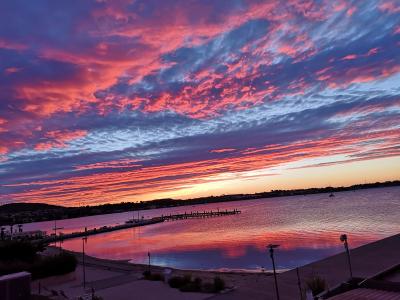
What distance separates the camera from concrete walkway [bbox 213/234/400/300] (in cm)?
1906

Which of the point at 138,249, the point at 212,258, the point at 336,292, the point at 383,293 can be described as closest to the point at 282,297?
the point at 336,292

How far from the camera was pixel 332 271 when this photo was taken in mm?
23469

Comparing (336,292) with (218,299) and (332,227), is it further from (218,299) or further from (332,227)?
(332,227)

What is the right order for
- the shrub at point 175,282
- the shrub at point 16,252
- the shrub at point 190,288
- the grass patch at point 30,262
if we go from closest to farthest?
1. the shrub at point 190,288
2. the shrub at point 175,282
3. the grass patch at point 30,262
4. the shrub at point 16,252

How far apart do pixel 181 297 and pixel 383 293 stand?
47.1 feet

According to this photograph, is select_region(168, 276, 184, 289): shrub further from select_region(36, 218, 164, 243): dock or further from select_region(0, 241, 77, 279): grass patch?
select_region(36, 218, 164, 243): dock

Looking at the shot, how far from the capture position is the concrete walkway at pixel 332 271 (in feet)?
62.5

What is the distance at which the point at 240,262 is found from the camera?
4362 centimetres

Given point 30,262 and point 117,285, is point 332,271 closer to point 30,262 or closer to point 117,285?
point 117,285

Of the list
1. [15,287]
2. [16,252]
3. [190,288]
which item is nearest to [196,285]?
[190,288]

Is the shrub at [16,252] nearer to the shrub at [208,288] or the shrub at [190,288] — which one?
the shrub at [190,288]

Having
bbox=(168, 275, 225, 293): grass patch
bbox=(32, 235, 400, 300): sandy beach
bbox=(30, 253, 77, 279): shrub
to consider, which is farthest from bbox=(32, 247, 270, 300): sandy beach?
bbox=(30, 253, 77, 279): shrub

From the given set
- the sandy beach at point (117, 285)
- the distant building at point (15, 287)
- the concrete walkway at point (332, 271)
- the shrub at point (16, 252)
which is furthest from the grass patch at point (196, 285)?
the shrub at point (16, 252)

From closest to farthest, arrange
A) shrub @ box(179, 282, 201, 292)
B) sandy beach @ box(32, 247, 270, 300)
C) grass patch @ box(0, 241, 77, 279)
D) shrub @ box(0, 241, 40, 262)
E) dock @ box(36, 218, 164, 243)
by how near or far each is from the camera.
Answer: sandy beach @ box(32, 247, 270, 300) < shrub @ box(179, 282, 201, 292) < grass patch @ box(0, 241, 77, 279) < shrub @ box(0, 241, 40, 262) < dock @ box(36, 218, 164, 243)
